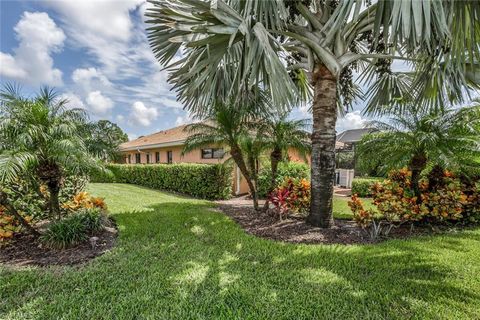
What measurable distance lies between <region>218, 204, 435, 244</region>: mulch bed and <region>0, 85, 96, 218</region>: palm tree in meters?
4.56

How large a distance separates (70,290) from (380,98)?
32.7 feet

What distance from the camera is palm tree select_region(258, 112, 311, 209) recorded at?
28.7 feet

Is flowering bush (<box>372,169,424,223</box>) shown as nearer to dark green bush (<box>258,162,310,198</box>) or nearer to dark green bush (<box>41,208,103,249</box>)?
dark green bush (<box>258,162,310,198</box>)

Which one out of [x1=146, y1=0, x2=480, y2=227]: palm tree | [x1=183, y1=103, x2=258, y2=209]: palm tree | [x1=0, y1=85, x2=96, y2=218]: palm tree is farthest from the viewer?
[x1=183, y1=103, x2=258, y2=209]: palm tree

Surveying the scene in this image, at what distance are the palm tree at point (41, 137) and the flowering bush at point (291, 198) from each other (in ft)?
16.3

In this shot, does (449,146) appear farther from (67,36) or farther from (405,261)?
(67,36)

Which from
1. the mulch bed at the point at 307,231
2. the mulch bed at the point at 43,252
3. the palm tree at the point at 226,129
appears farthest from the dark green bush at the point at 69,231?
the palm tree at the point at 226,129

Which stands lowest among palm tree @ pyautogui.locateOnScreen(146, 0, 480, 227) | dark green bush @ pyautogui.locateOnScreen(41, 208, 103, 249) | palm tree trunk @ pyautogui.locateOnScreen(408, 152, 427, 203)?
dark green bush @ pyautogui.locateOnScreen(41, 208, 103, 249)

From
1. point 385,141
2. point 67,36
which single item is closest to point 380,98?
point 385,141

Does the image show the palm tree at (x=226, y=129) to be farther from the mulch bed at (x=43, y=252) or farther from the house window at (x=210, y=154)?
the house window at (x=210, y=154)

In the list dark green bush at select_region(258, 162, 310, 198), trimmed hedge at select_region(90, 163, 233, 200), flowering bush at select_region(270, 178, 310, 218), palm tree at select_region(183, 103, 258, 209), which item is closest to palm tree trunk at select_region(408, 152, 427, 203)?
flowering bush at select_region(270, 178, 310, 218)

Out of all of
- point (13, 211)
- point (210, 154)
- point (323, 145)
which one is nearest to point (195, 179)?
point (210, 154)

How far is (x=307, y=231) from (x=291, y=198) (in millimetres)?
1346

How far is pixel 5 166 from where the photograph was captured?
4445 mm
